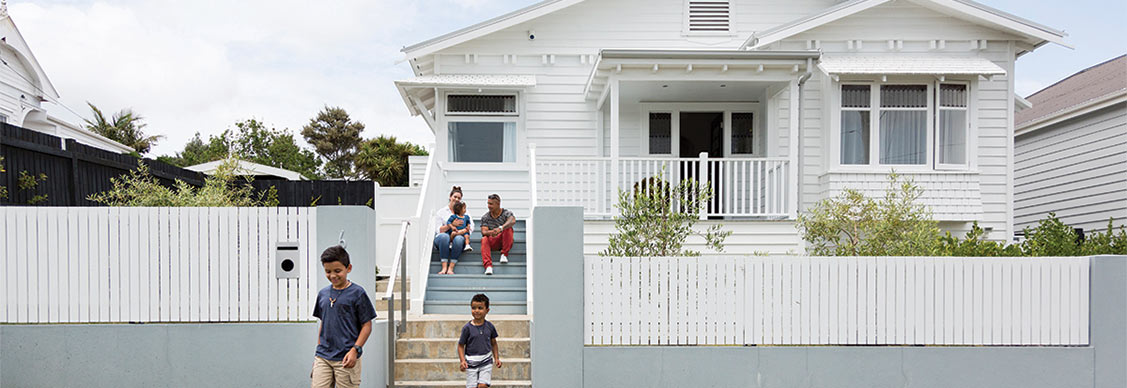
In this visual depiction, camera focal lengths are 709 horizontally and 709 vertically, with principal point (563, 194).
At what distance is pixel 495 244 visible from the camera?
9383mm

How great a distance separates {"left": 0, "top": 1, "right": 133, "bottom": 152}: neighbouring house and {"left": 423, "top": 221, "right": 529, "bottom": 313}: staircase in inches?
427

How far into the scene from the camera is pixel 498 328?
7383 millimetres

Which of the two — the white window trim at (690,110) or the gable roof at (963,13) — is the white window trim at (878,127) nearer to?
the gable roof at (963,13)

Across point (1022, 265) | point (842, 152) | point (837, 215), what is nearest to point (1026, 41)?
point (842, 152)

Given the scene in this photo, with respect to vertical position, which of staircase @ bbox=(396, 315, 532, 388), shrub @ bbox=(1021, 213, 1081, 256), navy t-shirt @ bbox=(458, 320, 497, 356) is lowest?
staircase @ bbox=(396, 315, 532, 388)

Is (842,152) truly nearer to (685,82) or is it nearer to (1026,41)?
(685,82)

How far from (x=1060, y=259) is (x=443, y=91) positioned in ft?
28.0

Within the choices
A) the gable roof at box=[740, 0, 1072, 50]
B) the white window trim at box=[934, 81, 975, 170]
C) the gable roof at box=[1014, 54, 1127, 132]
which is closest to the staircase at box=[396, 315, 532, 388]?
the gable roof at box=[740, 0, 1072, 50]

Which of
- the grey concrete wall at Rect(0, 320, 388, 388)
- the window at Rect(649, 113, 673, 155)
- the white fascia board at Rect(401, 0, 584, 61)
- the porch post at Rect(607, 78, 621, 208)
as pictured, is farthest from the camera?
the window at Rect(649, 113, 673, 155)

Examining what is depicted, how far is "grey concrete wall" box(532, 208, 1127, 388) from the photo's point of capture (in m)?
6.42

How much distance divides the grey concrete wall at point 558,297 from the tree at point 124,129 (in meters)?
35.1

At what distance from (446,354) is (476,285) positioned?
59.6 inches

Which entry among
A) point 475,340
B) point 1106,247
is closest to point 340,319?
point 475,340

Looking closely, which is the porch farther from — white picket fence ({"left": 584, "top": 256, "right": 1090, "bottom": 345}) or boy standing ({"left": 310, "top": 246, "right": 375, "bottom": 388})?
boy standing ({"left": 310, "top": 246, "right": 375, "bottom": 388})
